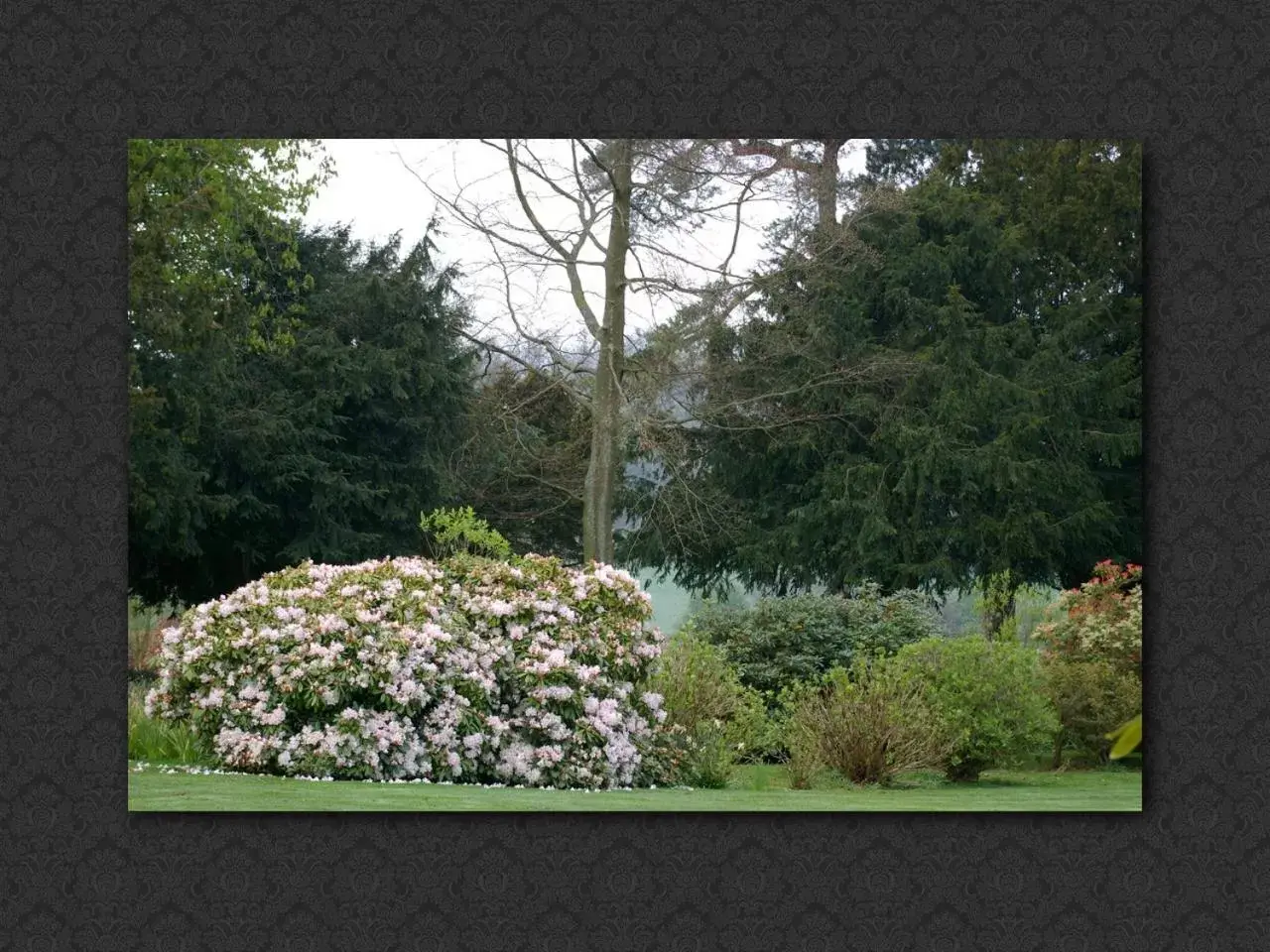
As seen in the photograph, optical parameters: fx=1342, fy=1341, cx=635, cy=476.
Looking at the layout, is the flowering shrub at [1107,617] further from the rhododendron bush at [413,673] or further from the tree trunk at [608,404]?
the tree trunk at [608,404]

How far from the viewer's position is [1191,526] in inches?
203

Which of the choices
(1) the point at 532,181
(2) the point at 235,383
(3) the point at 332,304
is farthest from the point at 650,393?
(2) the point at 235,383

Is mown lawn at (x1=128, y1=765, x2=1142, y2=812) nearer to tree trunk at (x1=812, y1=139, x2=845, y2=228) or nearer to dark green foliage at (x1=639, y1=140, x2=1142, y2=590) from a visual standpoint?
dark green foliage at (x1=639, y1=140, x2=1142, y2=590)

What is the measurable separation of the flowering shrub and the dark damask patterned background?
0.07 m

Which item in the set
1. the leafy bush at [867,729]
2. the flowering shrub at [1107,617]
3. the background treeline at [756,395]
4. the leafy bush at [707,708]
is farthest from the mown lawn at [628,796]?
the background treeline at [756,395]

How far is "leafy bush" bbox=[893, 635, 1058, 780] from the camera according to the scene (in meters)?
5.36

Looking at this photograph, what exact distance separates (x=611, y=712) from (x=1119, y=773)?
200 cm

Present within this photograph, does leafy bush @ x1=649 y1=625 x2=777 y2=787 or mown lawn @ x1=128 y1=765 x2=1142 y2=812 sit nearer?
mown lawn @ x1=128 y1=765 x2=1142 y2=812

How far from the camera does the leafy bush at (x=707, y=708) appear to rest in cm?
555

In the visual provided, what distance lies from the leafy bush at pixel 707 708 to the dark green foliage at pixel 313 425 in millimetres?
1216

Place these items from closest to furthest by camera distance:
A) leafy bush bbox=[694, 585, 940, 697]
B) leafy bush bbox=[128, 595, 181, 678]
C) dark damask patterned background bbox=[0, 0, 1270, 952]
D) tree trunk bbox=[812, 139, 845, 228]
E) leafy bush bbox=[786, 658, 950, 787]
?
dark damask patterned background bbox=[0, 0, 1270, 952], leafy bush bbox=[128, 595, 181, 678], tree trunk bbox=[812, 139, 845, 228], leafy bush bbox=[694, 585, 940, 697], leafy bush bbox=[786, 658, 950, 787]

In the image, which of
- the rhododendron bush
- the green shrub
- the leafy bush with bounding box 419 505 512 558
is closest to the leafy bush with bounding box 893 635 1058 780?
the rhododendron bush

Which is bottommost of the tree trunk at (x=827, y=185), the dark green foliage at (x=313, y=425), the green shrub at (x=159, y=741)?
the green shrub at (x=159, y=741)

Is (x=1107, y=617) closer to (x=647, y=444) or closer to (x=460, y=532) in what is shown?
(x=647, y=444)
